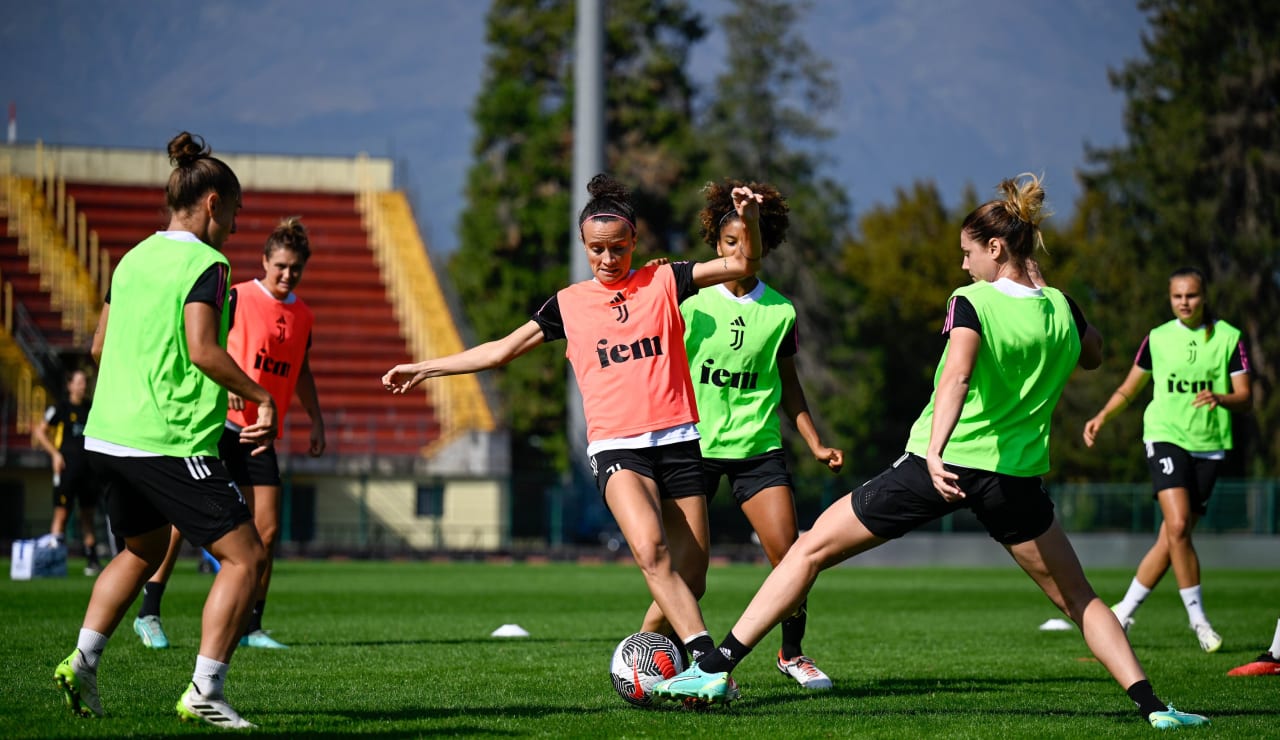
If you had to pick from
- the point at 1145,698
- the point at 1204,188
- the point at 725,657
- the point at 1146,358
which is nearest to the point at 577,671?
the point at 725,657

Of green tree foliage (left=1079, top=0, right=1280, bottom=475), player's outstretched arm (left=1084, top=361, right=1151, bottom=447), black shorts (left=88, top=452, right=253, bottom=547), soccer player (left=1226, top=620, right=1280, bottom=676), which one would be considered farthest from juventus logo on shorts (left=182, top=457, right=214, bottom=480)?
green tree foliage (left=1079, top=0, right=1280, bottom=475)

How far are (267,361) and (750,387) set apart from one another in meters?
3.19

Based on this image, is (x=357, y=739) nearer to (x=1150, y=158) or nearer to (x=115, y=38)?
(x=1150, y=158)

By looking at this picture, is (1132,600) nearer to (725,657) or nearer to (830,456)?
(830,456)

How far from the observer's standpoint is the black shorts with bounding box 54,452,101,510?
18.5m

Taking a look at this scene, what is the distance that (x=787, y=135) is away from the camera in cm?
6038

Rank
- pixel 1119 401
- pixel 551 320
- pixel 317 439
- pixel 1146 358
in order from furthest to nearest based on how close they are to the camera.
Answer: pixel 1146 358 < pixel 1119 401 < pixel 317 439 < pixel 551 320

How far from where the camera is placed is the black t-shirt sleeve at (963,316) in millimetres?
6402

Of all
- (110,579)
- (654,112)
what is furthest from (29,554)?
(654,112)

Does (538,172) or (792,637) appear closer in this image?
(792,637)

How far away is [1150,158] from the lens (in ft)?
150

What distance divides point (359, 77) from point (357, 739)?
19706 cm

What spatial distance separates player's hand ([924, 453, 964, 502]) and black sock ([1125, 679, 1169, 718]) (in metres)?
1.14

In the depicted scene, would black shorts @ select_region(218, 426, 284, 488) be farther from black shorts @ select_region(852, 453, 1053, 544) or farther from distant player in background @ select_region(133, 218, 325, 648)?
black shorts @ select_region(852, 453, 1053, 544)
